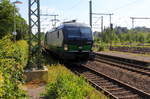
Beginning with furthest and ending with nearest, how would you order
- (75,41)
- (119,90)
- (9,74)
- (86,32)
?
(86,32)
(75,41)
(119,90)
(9,74)

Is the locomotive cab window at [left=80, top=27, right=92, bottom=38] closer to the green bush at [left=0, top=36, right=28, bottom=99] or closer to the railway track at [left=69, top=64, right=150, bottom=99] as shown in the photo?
the railway track at [left=69, top=64, right=150, bottom=99]

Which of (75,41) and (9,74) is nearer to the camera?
(9,74)

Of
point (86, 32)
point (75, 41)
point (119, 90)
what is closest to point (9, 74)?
point (119, 90)

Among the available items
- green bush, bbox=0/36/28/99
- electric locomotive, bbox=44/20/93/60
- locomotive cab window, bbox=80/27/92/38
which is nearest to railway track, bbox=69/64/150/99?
green bush, bbox=0/36/28/99

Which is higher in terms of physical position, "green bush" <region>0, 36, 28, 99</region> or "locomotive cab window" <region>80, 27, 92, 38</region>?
"locomotive cab window" <region>80, 27, 92, 38</region>

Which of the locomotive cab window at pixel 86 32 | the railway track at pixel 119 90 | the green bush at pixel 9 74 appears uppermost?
the locomotive cab window at pixel 86 32

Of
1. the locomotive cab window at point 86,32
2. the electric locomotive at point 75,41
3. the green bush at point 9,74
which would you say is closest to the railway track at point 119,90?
the green bush at point 9,74

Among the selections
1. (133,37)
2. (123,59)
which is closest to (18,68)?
(123,59)

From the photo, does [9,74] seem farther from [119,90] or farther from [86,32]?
[86,32]

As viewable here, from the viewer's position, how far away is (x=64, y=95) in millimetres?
6004

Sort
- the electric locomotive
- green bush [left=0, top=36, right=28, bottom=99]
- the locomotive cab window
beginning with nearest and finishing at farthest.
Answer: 1. green bush [left=0, top=36, right=28, bottom=99]
2. the electric locomotive
3. the locomotive cab window

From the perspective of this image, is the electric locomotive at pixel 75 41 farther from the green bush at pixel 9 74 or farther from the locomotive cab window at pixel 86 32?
the green bush at pixel 9 74

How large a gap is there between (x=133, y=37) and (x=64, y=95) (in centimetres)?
9924

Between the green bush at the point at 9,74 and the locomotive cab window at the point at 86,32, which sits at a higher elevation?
the locomotive cab window at the point at 86,32
